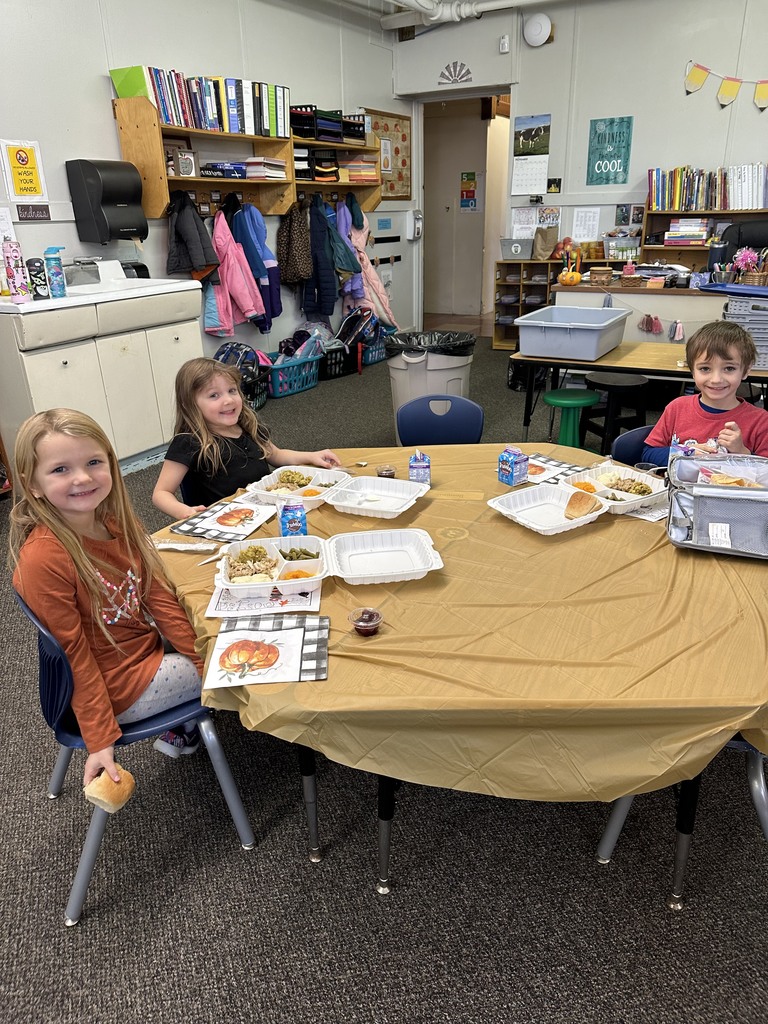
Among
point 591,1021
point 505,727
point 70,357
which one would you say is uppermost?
point 70,357

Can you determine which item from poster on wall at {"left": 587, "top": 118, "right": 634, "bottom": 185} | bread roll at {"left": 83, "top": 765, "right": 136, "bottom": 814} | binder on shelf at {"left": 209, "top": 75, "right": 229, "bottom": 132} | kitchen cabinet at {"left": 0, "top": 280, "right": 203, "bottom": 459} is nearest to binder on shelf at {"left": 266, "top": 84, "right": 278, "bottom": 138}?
binder on shelf at {"left": 209, "top": 75, "right": 229, "bottom": 132}

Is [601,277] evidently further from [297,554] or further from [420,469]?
[297,554]

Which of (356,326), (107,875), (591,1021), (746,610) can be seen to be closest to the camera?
(591,1021)

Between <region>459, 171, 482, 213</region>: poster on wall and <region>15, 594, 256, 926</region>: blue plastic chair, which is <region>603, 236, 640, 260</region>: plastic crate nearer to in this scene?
<region>459, 171, 482, 213</region>: poster on wall

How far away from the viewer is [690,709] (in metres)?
1.19

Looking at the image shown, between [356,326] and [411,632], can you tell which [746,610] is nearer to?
[411,632]

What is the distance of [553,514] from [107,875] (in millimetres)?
1480

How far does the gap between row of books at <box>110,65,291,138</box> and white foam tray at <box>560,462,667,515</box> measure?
378 cm

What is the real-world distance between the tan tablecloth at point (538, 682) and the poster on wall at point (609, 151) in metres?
5.92

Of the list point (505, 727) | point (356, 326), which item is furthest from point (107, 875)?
point (356, 326)

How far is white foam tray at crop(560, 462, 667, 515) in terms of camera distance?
6.26ft

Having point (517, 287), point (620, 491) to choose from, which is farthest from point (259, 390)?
point (620, 491)

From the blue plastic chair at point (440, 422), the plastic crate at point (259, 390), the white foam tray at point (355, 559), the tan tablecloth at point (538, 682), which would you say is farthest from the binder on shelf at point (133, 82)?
the tan tablecloth at point (538, 682)

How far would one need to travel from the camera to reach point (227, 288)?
5207 millimetres
